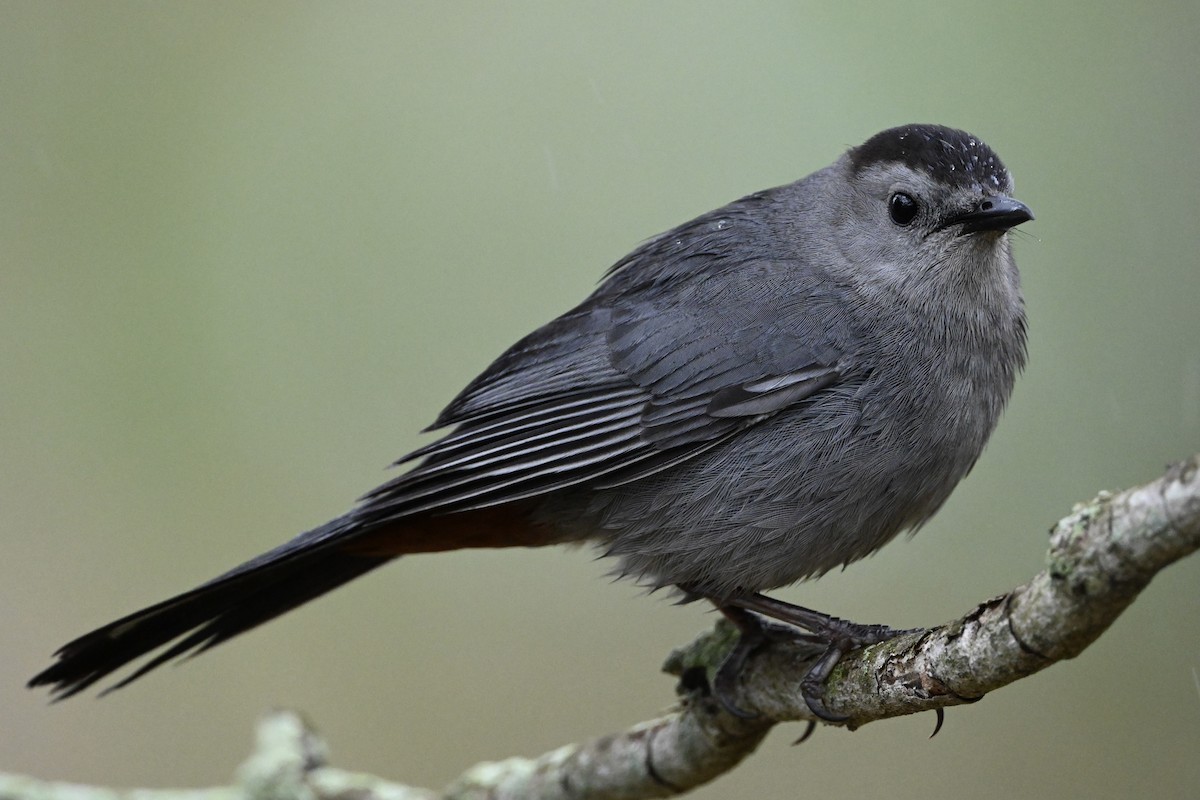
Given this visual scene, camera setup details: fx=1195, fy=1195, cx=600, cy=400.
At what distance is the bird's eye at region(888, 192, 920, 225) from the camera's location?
3.56 m

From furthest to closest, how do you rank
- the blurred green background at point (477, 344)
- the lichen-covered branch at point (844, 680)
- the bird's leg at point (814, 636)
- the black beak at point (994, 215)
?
the blurred green background at point (477, 344)
the black beak at point (994, 215)
the bird's leg at point (814, 636)
the lichen-covered branch at point (844, 680)

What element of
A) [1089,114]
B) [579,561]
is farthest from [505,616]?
[1089,114]

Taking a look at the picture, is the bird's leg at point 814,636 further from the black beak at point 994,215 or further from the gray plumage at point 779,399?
the black beak at point 994,215

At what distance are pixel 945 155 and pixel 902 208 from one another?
219 mm

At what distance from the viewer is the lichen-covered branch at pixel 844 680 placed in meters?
1.94

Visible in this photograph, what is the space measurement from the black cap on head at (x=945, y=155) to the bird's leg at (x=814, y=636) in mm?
1287

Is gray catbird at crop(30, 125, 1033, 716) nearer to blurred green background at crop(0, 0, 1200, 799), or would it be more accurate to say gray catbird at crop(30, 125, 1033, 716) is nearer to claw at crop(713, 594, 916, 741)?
claw at crop(713, 594, 916, 741)

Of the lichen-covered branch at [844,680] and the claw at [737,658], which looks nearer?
the lichen-covered branch at [844,680]

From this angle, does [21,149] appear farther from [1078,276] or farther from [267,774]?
[1078,276]

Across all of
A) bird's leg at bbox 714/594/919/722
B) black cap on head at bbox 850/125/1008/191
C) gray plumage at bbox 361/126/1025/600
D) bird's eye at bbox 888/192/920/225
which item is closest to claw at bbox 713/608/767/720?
bird's leg at bbox 714/594/919/722

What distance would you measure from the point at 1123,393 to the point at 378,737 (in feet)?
12.5

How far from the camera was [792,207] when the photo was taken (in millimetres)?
3920

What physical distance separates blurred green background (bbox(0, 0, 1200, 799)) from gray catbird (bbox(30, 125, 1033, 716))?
1.64m

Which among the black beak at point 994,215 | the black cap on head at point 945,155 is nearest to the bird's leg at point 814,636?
the black beak at point 994,215
